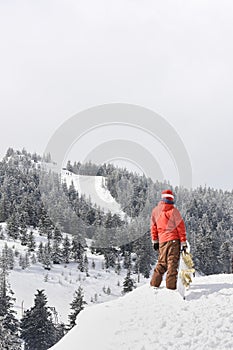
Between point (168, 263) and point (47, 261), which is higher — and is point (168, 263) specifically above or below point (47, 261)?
above

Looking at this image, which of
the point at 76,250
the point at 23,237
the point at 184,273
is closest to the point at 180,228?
the point at 184,273

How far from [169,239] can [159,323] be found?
6.69 ft

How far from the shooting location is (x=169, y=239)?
8711 millimetres

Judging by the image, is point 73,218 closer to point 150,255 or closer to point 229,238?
point 150,255

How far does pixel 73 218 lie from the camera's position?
105m

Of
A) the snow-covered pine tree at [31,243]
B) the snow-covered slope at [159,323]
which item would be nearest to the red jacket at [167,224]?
the snow-covered slope at [159,323]

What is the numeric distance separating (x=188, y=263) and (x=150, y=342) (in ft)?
7.94

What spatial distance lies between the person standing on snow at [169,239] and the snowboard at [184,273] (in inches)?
4.9

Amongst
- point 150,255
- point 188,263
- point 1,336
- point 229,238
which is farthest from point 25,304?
point 229,238

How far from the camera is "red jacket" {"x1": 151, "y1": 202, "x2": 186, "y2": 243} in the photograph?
8.68 m

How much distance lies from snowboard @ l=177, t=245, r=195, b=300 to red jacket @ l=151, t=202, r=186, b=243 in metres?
0.40

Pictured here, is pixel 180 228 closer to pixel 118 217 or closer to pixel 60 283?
pixel 60 283

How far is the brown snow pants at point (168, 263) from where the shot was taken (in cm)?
842

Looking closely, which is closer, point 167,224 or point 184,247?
point 184,247
